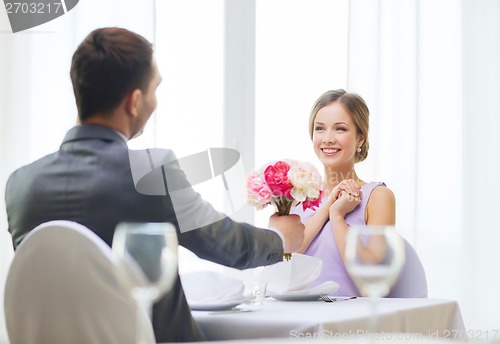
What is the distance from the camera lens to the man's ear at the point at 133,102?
190cm

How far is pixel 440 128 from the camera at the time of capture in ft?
14.7

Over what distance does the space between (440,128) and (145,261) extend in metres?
3.47

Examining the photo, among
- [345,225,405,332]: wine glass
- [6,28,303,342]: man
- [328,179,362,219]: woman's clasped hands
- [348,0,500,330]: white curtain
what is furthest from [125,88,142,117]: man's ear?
[348,0,500,330]: white curtain

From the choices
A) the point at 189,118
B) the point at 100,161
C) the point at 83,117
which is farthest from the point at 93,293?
the point at 189,118

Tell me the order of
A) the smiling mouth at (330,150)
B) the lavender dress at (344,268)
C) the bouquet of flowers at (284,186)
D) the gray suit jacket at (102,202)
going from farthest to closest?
the smiling mouth at (330,150) < the lavender dress at (344,268) < the bouquet of flowers at (284,186) < the gray suit jacket at (102,202)

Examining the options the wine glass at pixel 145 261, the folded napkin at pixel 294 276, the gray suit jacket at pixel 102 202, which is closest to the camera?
the wine glass at pixel 145 261

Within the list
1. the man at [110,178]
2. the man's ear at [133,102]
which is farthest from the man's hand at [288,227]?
the man's ear at [133,102]

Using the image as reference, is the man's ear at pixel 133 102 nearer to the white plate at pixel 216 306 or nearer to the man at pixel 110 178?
the man at pixel 110 178

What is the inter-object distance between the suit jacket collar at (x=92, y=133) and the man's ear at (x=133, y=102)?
0.07 m

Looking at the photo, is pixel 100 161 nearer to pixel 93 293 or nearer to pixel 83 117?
pixel 83 117

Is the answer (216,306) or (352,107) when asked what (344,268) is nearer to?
(352,107)

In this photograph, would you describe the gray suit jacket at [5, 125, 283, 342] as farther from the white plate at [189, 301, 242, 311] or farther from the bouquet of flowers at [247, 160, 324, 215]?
the bouquet of flowers at [247, 160, 324, 215]

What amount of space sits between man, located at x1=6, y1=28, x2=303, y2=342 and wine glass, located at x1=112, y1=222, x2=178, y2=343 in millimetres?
512

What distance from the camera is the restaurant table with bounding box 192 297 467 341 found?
1.80 m
